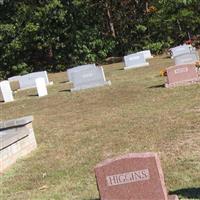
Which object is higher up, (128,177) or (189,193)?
(128,177)

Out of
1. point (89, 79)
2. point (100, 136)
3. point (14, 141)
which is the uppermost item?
point (14, 141)

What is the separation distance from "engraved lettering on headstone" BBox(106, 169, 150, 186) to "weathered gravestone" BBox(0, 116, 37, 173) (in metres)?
4.29

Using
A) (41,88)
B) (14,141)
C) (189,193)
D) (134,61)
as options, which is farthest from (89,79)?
(189,193)

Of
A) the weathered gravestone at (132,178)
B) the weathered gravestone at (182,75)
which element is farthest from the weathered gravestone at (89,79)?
the weathered gravestone at (132,178)

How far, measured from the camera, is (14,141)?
11281 mm

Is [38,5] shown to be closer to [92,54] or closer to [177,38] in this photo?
[92,54]

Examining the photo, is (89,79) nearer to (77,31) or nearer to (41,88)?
(41,88)

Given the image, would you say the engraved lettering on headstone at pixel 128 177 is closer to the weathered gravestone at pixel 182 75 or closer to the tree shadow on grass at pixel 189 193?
the tree shadow on grass at pixel 189 193

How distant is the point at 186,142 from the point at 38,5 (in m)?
32.0

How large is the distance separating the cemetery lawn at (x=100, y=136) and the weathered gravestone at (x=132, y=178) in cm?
81

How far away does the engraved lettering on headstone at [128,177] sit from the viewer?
6605 millimetres

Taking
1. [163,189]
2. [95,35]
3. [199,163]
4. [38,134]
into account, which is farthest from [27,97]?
[95,35]

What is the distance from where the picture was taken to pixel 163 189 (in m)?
6.60

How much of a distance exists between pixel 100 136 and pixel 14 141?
193 centimetres
